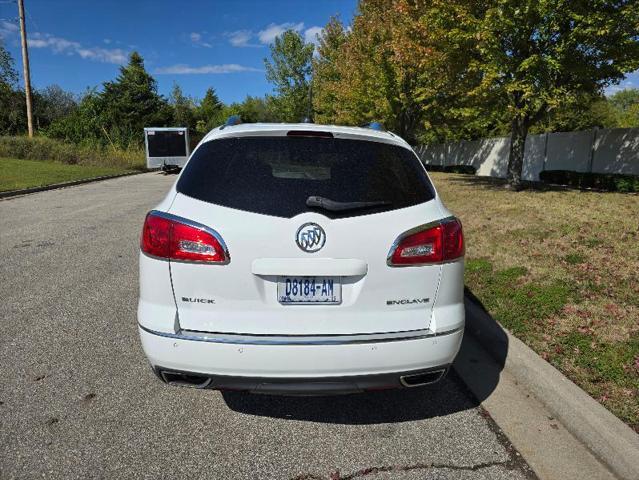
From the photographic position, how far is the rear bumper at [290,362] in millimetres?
2408

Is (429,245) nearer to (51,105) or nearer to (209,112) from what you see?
(51,105)

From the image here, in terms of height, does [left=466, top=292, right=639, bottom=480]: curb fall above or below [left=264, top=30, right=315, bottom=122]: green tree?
below

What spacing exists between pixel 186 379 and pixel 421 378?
129cm

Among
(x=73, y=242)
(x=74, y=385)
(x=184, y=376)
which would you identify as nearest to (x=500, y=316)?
(x=184, y=376)

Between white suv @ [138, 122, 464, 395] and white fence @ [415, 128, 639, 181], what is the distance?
61.7ft

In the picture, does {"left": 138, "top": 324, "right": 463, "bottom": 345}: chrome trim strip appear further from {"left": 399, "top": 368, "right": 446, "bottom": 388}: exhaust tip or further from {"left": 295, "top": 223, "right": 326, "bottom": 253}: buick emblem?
{"left": 295, "top": 223, "right": 326, "bottom": 253}: buick emblem

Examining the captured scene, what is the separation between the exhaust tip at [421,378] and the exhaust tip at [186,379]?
3.46 ft

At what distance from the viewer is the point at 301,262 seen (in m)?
2.41

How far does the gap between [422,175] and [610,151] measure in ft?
63.3

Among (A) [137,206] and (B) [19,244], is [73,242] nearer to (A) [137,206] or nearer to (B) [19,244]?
(B) [19,244]

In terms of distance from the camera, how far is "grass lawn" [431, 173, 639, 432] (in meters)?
3.38

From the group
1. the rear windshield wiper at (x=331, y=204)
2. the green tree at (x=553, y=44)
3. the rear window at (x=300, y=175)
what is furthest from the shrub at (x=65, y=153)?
the rear windshield wiper at (x=331, y=204)

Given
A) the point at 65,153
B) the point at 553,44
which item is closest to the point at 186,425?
the point at 553,44

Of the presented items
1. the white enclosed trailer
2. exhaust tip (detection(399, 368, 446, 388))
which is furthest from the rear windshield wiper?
the white enclosed trailer
